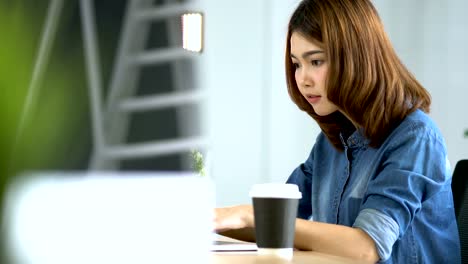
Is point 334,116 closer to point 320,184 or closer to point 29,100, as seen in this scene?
point 320,184

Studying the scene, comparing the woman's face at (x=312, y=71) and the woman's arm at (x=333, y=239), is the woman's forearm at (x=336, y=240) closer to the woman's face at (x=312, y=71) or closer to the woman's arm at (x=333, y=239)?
the woman's arm at (x=333, y=239)

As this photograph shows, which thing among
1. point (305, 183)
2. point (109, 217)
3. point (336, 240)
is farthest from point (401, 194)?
point (109, 217)

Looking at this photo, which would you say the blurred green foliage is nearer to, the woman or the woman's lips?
the woman

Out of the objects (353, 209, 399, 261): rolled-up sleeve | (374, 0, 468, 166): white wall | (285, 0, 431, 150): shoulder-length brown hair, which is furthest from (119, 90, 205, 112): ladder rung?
(374, 0, 468, 166): white wall

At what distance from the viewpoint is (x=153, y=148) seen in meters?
0.17

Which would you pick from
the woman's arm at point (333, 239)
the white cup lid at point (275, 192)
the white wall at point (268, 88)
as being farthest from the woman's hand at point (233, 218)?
the white wall at point (268, 88)

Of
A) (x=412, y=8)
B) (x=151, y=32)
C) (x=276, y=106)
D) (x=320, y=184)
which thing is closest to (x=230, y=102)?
(x=276, y=106)

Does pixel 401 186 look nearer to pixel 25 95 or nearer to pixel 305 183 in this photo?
pixel 305 183

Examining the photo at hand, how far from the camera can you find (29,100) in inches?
5.7

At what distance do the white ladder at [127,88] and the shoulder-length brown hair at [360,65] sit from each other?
1.41 meters

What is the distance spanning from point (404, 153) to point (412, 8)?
3689mm

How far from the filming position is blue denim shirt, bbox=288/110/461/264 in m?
1.42

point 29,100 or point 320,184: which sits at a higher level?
point 29,100

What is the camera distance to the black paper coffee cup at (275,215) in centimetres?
103
